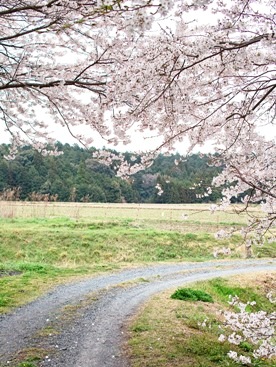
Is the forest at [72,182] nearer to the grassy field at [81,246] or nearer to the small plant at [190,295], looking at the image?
the grassy field at [81,246]

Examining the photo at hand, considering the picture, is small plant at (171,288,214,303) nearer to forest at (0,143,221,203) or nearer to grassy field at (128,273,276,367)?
grassy field at (128,273,276,367)

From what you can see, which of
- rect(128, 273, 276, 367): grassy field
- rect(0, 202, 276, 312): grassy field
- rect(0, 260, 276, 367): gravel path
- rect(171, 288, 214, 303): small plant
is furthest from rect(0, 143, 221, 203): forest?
rect(128, 273, 276, 367): grassy field

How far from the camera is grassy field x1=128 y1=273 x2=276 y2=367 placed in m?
5.20

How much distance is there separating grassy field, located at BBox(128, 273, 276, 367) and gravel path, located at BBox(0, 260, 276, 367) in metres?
0.26

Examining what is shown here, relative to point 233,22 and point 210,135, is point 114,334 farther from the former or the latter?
point 233,22

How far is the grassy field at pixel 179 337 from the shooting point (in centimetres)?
520

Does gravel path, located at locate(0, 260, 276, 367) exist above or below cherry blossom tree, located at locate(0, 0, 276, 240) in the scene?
below

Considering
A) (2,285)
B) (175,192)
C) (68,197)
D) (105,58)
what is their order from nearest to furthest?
1. (105,58)
2. (2,285)
3. (68,197)
4. (175,192)

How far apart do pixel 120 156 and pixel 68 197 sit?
132ft

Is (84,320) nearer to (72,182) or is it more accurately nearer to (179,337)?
(179,337)

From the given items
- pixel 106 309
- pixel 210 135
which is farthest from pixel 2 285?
pixel 210 135

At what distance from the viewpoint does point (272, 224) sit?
15.0ft

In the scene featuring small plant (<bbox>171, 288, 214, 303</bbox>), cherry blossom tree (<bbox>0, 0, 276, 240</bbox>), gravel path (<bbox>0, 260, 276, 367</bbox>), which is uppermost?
cherry blossom tree (<bbox>0, 0, 276, 240</bbox>)

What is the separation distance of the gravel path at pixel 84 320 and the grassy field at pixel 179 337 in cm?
26
